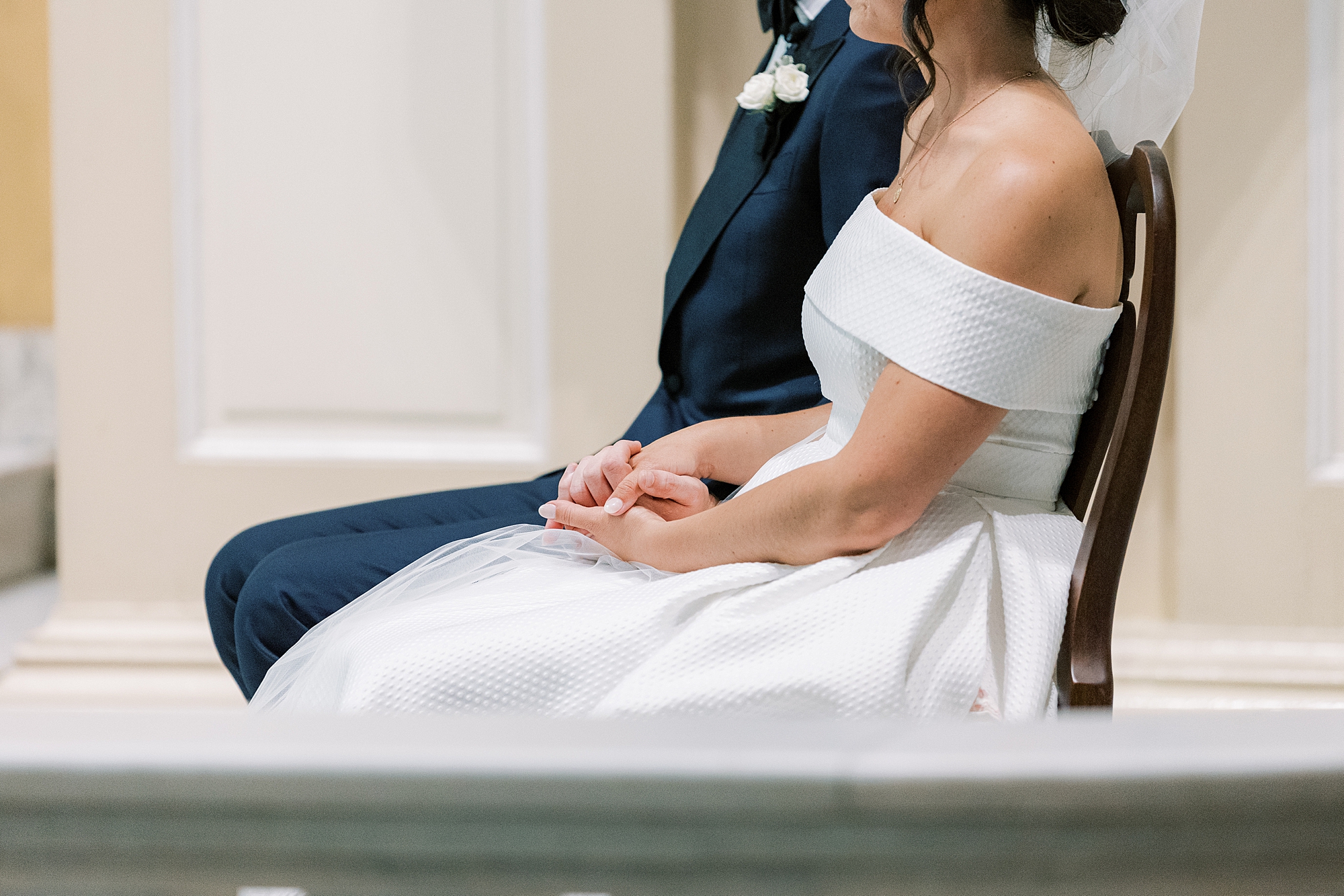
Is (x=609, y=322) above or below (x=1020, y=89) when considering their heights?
below

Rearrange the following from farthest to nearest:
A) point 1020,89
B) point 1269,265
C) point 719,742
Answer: point 1269,265
point 1020,89
point 719,742

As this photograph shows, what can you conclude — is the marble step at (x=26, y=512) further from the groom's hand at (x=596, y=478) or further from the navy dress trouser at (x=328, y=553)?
the groom's hand at (x=596, y=478)

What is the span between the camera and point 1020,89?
950mm

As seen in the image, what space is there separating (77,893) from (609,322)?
6.67 ft

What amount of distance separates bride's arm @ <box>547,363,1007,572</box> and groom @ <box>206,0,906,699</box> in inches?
16.6

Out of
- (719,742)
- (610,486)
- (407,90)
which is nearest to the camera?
(719,742)

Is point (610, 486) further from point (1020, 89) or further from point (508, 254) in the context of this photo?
point (508, 254)

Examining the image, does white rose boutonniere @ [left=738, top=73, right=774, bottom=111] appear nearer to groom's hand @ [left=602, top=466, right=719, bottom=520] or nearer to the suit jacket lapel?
the suit jacket lapel

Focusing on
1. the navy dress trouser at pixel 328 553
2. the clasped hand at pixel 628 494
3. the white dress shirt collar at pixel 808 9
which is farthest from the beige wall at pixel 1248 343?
the clasped hand at pixel 628 494

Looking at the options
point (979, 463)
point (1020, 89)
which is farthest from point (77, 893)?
point (1020, 89)

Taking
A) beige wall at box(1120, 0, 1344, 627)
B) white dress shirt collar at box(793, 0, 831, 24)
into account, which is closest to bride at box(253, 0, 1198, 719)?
white dress shirt collar at box(793, 0, 831, 24)

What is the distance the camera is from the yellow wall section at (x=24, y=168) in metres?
3.32
